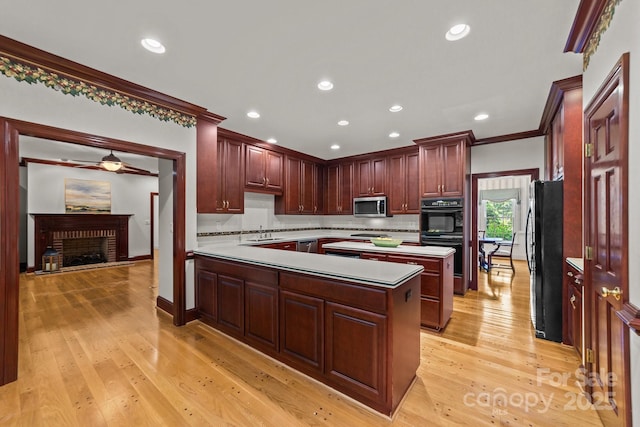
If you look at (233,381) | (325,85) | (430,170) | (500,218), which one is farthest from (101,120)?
(500,218)

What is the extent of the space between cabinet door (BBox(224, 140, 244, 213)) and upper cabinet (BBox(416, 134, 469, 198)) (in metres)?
2.97

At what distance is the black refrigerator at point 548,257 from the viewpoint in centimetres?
274

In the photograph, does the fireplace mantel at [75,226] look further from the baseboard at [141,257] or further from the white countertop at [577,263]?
the white countertop at [577,263]

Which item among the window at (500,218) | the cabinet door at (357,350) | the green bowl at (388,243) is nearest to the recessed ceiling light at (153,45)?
the cabinet door at (357,350)

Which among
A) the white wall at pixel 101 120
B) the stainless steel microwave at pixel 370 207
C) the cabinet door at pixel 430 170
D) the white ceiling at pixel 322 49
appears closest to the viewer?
the white ceiling at pixel 322 49

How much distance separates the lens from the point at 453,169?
4281mm

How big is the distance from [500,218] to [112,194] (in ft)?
36.6

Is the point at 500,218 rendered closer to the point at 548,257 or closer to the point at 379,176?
the point at 379,176


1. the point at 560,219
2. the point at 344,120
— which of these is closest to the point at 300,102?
the point at 344,120

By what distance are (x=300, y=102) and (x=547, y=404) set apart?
340 cm

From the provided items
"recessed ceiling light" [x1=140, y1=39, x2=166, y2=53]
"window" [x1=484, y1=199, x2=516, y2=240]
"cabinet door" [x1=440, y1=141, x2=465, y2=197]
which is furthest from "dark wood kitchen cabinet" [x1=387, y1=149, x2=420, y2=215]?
"window" [x1=484, y1=199, x2=516, y2=240]

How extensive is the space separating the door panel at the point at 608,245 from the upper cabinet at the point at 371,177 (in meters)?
3.53

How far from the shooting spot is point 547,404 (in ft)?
6.19

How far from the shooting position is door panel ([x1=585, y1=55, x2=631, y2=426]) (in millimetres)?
1347
